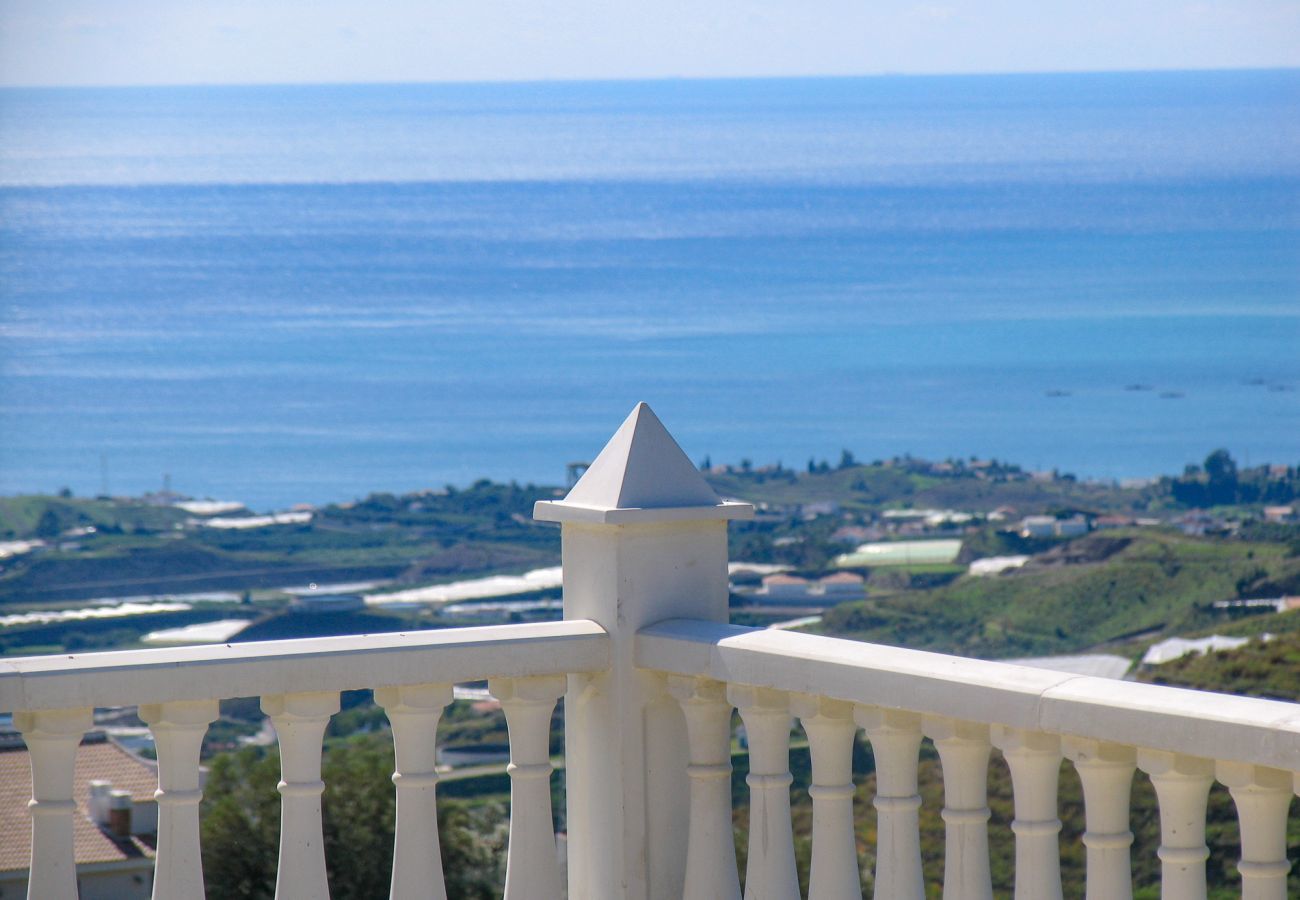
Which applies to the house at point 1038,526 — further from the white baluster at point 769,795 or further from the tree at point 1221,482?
the white baluster at point 769,795

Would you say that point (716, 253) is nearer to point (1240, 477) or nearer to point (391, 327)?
point (391, 327)

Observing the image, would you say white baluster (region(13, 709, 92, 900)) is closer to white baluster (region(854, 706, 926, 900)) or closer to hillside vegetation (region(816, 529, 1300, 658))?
white baluster (region(854, 706, 926, 900))

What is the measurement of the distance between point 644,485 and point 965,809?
35.9 inches

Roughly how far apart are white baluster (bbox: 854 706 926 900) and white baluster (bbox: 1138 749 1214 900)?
0.47 metres

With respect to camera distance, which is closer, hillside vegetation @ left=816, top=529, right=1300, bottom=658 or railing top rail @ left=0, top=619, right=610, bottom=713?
railing top rail @ left=0, top=619, right=610, bottom=713

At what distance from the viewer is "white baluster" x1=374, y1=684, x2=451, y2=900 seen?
311 cm

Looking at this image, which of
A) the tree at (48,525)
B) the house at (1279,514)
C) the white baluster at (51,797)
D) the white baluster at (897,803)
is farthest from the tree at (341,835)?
the tree at (48,525)

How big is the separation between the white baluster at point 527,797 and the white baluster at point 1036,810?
917mm

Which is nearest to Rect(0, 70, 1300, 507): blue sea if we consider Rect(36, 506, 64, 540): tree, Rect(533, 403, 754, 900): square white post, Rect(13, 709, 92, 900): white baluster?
Rect(36, 506, 64, 540): tree

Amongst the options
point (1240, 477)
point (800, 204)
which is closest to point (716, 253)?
→ point (800, 204)

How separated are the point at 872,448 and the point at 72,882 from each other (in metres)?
100

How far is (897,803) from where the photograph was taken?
284cm

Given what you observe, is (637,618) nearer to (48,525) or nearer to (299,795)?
(299,795)

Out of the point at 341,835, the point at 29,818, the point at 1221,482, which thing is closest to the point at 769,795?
the point at 29,818
